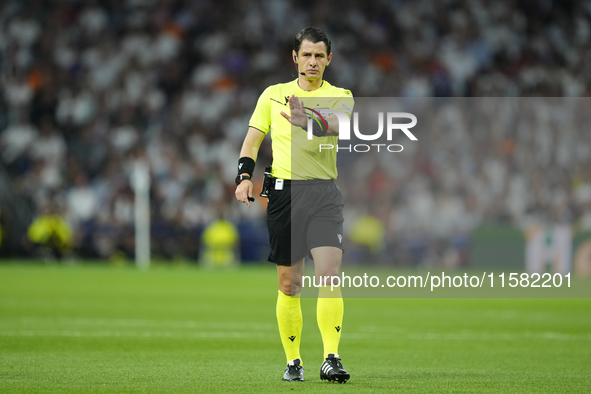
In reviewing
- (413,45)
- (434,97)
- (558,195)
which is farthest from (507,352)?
(413,45)

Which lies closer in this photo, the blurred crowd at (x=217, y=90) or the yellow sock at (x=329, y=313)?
the yellow sock at (x=329, y=313)

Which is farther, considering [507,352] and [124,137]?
[124,137]

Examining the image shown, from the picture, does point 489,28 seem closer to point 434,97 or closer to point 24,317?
point 434,97

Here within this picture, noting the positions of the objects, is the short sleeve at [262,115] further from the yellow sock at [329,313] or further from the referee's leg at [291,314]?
the yellow sock at [329,313]

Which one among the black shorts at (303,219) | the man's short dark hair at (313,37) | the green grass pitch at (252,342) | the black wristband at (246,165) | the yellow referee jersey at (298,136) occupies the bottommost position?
the green grass pitch at (252,342)

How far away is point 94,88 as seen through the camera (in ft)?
80.9

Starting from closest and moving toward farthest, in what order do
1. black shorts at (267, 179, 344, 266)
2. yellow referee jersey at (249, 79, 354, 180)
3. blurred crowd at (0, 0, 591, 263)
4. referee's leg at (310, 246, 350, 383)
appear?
referee's leg at (310, 246, 350, 383)
black shorts at (267, 179, 344, 266)
yellow referee jersey at (249, 79, 354, 180)
blurred crowd at (0, 0, 591, 263)

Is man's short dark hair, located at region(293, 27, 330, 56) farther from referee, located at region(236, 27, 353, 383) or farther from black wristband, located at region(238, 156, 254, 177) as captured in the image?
black wristband, located at region(238, 156, 254, 177)

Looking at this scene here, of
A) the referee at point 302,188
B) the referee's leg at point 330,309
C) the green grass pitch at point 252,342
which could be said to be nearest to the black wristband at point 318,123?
the referee at point 302,188

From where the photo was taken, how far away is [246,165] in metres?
6.08

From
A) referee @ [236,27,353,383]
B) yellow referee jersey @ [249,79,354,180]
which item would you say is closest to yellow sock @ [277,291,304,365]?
referee @ [236,27,353,383]

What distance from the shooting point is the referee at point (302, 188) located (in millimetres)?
5969

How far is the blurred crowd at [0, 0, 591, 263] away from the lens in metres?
22.1

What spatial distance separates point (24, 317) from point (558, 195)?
14.0 m
